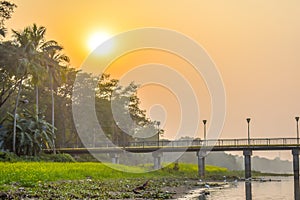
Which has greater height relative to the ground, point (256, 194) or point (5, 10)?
point (5, 10)

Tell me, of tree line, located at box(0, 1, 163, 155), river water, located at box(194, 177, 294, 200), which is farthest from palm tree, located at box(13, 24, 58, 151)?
river water, located at box(194, 177, 294, 200)

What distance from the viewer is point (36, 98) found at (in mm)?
74875

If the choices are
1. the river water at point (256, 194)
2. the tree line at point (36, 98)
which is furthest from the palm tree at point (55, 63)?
the river water at point (256, 194)

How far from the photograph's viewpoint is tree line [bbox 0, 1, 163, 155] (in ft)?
209

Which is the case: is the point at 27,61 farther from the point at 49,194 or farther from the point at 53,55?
the point at 49,194

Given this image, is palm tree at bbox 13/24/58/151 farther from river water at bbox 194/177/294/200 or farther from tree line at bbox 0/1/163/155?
river water at bbox 194/177/294/200

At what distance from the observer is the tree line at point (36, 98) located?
63656 mm

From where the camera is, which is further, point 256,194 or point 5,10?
point 5,10

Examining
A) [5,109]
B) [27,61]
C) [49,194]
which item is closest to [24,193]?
[49,194]

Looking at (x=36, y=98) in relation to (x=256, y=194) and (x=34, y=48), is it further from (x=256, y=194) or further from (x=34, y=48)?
(x=256, y=194)

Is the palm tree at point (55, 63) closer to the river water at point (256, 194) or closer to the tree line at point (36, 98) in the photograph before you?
the tree line at point (36, 98)

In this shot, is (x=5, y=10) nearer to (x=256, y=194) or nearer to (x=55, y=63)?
(x=55, y=63)

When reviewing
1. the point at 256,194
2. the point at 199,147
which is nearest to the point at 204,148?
the point at 199,147

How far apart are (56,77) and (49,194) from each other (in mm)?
50783
